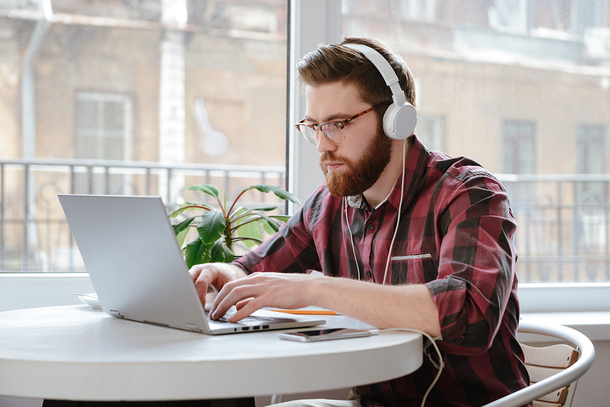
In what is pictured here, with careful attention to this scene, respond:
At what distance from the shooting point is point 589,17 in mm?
2516

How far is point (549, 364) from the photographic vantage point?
137cm

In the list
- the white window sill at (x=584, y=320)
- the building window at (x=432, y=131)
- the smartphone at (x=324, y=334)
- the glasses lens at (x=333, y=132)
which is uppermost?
the building window at (x=432, y=131)

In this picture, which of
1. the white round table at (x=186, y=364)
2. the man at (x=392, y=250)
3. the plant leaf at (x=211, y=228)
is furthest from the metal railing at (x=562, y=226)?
the white round table at (x=186, y=364)

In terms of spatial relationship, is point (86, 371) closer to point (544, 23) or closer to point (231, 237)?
point (231, 237)

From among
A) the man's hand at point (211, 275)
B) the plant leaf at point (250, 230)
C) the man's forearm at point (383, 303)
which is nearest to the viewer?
the man's forearm at point (383, 303)

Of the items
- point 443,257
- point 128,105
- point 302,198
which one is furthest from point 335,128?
point 128,105

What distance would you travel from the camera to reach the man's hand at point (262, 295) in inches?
38.7

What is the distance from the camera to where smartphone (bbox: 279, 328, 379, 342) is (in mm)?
870

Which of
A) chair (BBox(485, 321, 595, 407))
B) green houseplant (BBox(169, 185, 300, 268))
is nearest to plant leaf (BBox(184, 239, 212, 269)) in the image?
green houseplant (BBox(169, 185, 300, 268))

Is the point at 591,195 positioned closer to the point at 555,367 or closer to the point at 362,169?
the point at 555,367

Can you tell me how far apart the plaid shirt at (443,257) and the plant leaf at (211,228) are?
0.18m

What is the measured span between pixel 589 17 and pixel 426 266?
185cm

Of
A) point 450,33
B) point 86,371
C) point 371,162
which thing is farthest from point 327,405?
point 450,33

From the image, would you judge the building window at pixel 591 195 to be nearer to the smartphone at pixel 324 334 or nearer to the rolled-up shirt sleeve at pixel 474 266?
the rolled-up shirt sleeve at pixel 474 266
